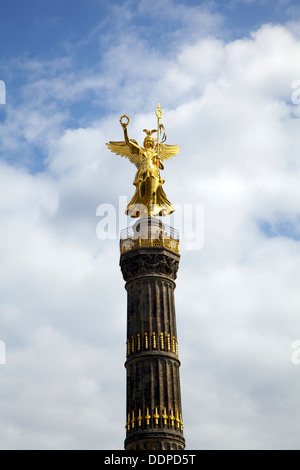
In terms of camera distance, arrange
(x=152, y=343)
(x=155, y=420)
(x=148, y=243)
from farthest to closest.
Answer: (x=148, y=243)
(x=152, y=343)
(x=155, y=420)

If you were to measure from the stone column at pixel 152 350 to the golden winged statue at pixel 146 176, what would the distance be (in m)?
2.54

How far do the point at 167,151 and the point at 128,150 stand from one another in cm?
439

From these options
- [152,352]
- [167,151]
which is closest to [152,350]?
[152,352]

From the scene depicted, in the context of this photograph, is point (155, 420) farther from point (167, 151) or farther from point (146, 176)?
point (167, 151)

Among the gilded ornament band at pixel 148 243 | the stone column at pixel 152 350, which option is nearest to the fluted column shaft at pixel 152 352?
the stone column at pixel 152 350

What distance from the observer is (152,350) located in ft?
174

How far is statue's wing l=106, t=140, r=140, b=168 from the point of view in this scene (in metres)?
62.0

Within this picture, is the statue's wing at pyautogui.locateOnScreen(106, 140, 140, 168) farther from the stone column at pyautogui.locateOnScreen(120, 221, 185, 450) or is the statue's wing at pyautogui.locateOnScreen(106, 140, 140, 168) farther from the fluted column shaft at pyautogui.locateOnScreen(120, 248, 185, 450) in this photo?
the fluted column shaft at pyautogui.locateOnScreen(120, 248, 185, 450)

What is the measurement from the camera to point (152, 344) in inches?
2096

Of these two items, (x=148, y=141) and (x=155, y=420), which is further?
(x=148, y=141)

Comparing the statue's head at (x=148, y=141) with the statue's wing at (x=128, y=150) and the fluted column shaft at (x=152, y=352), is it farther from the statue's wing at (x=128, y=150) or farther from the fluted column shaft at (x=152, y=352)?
the fluted column shaft at (x=152, y=352)

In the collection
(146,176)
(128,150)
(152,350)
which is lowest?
(152,350)

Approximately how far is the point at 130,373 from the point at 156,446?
6.79 metres
